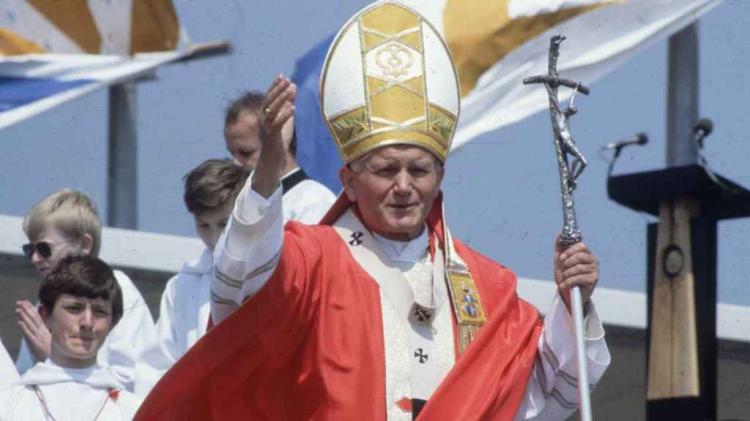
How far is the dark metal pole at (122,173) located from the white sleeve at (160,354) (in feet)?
5.65

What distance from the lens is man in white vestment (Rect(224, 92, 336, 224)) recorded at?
7105 mm

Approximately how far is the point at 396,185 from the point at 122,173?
12.1 feet

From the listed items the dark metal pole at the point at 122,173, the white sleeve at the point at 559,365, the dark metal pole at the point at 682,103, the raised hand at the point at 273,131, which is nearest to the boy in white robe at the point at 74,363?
the white sleeve at the point at 559,365

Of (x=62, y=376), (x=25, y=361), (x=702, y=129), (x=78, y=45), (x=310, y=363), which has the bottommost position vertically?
(x=310, y=363)

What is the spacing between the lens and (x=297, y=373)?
557 centimetres

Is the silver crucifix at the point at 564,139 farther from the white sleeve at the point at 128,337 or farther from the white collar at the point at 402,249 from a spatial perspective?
the white sleeve at the point at 128,337

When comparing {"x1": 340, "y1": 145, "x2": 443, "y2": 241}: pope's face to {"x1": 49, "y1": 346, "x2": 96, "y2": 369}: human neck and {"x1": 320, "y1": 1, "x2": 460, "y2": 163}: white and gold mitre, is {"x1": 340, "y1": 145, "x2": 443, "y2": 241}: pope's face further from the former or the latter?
{"x1": 49, "y1": 346, "x2": 96, "y2": 369}: human neck

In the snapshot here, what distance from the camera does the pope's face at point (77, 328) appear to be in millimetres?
6805

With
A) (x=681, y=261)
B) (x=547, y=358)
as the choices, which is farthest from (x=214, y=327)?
(x=681, y=261)

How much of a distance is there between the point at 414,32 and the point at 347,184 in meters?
0.46

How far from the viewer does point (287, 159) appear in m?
7.18

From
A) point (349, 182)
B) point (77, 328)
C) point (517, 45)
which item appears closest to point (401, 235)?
point (349, 182)

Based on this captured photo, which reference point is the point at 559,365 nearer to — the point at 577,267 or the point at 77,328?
the point at 577,267

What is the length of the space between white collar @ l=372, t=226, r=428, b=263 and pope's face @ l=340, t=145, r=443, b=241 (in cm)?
8
